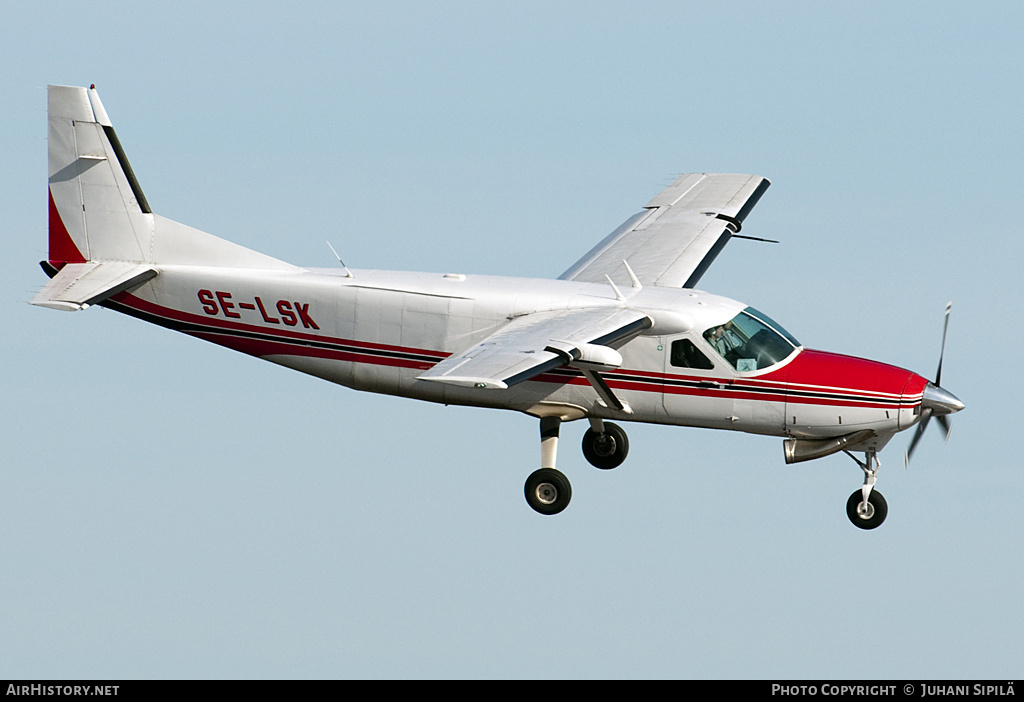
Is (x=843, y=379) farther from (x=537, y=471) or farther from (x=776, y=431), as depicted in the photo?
(x=537, y=471)

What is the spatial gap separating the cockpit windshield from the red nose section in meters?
0.27

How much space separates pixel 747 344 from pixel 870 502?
9.73 ft

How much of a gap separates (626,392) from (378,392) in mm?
3859

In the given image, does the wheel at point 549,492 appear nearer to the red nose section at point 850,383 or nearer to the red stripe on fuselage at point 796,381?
the red stripe on fuselage at point 796,381

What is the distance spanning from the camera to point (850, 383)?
22375 millimetres

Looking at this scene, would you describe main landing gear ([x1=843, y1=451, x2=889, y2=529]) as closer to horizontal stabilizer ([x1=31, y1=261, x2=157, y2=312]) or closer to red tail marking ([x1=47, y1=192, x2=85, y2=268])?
horizontal stabilizer ([x1=31, y1=261, x2=157, y2=312])

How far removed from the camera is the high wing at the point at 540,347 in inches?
773

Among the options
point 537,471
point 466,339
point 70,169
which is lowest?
point 537,471

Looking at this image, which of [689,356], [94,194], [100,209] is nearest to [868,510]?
[689,356]

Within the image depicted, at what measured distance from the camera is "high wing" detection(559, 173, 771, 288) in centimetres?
2592

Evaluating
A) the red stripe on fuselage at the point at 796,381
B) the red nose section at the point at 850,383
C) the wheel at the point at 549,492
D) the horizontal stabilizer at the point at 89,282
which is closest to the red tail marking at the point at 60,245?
the horizontal stabilizer at the point at 89,282

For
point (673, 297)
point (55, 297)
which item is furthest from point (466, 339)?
point (55, 297)

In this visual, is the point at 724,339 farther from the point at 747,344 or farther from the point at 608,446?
the point at 608,446

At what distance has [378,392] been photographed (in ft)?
78.4
